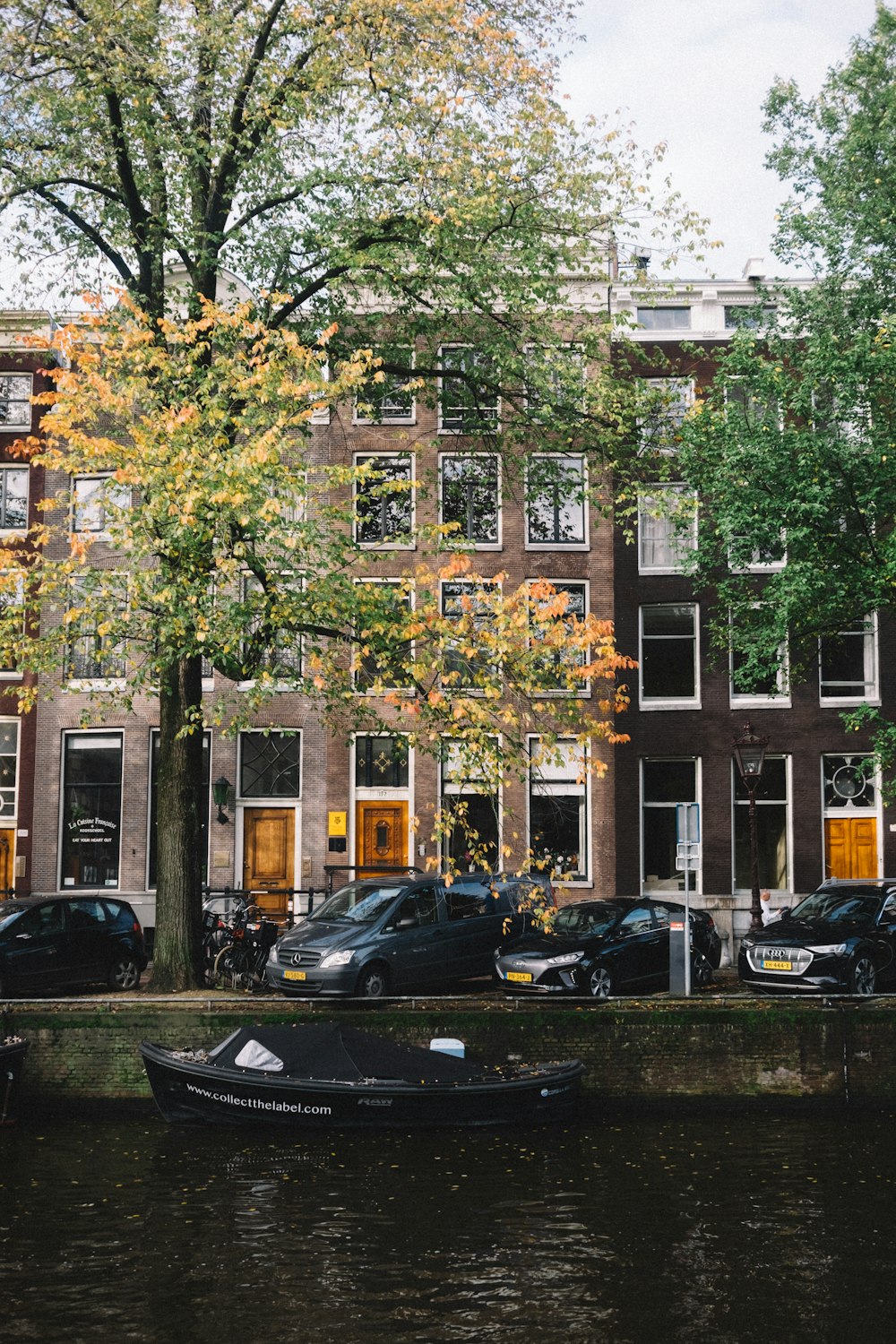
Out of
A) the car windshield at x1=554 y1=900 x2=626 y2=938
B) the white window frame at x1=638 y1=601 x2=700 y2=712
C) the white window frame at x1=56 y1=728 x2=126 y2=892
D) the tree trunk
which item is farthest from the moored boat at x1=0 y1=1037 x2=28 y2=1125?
the white window frame at x1=638 y1=601 x2=700 y2=712

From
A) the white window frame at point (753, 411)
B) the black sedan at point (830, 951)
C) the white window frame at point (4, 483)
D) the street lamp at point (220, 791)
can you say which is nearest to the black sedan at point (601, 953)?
the black sedan at point (830, 951)

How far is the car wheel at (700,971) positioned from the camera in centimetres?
2033

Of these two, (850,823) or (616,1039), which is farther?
(850,823)

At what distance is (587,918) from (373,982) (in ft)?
11.2

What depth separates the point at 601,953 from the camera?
19000mm

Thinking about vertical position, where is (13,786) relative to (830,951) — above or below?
above

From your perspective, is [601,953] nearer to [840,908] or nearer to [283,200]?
[840,908]

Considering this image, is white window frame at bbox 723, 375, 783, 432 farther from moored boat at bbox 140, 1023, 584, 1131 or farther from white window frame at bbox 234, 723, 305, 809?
moored boat at bbox 140, 1023, 584, 1131

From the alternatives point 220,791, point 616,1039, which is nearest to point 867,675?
point 220,791

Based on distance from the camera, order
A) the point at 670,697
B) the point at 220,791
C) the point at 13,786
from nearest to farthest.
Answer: the point at 220,791
the point at 13,786
the point at 670,697

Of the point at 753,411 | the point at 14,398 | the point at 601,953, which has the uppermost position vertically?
the point at 14,398

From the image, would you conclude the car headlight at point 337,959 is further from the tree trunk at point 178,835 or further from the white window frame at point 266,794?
the white window frame at point 266,794

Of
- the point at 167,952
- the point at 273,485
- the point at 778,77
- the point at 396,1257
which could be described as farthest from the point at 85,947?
the point at 778,77

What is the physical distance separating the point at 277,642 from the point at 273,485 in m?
2.06
